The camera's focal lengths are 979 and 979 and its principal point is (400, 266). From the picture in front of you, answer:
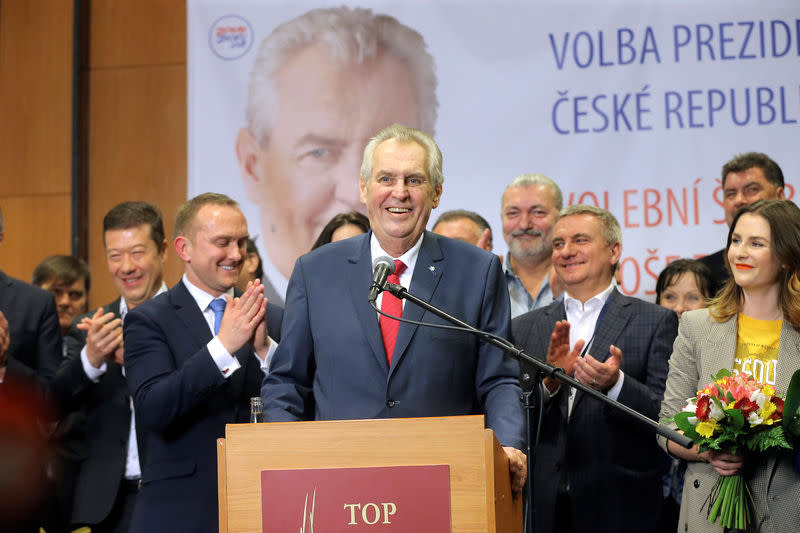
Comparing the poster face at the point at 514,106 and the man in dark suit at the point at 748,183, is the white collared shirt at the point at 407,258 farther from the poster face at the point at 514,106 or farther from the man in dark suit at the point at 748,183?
the poster face at the point at 514,106

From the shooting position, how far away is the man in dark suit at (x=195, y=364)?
3357 millimetres

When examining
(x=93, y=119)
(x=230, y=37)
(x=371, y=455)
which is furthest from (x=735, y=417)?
(x=93, y=119)

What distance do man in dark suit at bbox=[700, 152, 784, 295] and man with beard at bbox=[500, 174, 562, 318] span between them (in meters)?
0.82

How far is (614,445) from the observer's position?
380 cm

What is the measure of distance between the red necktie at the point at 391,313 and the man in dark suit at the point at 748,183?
230cm

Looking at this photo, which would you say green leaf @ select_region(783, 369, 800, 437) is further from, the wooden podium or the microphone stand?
the wooden podium

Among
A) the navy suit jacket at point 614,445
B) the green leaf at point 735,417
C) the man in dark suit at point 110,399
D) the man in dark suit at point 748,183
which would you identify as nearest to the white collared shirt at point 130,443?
the man in dark suit at point 110,399

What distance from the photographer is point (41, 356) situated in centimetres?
423

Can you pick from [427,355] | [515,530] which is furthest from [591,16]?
[515,530]

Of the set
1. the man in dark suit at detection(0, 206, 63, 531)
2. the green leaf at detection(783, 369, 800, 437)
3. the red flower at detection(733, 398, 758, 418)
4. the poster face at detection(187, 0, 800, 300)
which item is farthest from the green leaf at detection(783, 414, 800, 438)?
the man in dark suit at detection(0, 206, 63, 531)

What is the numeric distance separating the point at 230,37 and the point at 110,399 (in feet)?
8.35

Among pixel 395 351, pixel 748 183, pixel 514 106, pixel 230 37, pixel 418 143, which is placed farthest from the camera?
pixel 230 37

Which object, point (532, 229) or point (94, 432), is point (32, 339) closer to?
point (94, 432)

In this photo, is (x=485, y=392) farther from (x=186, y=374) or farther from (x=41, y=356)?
(x=41, y=356)
